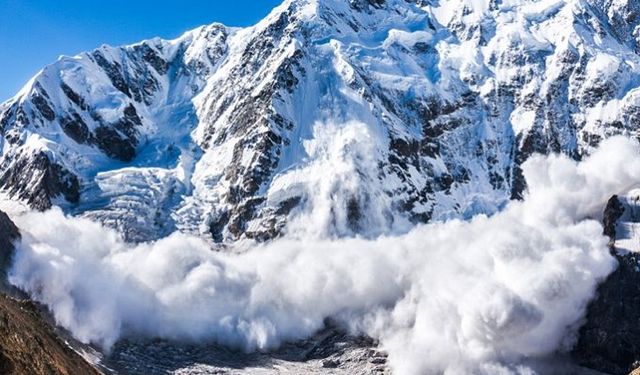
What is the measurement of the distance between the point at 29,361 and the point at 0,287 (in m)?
147

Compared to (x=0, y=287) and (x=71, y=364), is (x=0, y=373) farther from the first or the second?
(x=0, y=287)

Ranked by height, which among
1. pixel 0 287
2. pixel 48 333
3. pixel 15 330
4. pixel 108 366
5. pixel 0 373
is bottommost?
pixel 0 373

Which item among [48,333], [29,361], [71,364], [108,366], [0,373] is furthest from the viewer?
[108,366]

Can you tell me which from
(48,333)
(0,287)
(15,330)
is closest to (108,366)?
(0,287)

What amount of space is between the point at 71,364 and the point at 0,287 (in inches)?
4865

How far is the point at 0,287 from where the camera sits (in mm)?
196375

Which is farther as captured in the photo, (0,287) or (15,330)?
(0,287)

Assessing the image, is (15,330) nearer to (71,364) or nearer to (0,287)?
(71,364)

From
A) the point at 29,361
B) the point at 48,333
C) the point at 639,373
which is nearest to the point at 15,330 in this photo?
the point at 29,361

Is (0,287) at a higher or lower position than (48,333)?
higher

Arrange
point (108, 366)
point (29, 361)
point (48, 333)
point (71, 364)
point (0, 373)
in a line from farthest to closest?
point (108, 366)
point (48, 333)
point (71, 364)
point (29, 361)
point (0, 373)

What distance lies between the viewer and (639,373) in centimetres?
6788

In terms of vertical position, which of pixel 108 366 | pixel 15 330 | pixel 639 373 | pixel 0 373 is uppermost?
pixel 108 366

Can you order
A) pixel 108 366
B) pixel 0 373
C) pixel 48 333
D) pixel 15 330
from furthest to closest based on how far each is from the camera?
1. pixel 108 366
2. pixel 48 333
3. pixel 15 330
4. pixel 0 373
